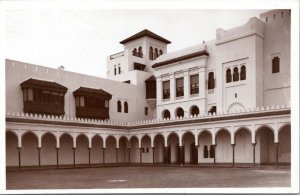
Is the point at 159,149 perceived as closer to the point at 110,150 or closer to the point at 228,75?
the point at 110,150

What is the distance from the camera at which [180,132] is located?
34281mm

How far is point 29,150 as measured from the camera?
31906 millimetres

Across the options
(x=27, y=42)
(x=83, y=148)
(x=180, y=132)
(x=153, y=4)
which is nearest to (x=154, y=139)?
(x=180, y=132)

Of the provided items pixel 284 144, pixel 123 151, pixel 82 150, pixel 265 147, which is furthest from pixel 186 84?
pixel 284 144

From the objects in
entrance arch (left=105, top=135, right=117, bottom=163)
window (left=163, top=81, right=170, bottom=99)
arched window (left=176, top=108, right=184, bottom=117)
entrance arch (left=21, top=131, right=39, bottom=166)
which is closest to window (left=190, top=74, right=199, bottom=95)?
arched window (left=176, top=108, right=184, bottom=117)

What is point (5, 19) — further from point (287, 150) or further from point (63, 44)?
point (287, 150)

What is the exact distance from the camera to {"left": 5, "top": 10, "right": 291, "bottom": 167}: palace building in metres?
30.1

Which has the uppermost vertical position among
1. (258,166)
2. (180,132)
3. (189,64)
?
(189,64)

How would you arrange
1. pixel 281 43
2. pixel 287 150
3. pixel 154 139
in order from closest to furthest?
pixel 287 150, pixel 281 43, pixel 154 139

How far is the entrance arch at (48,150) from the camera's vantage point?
1291 inches

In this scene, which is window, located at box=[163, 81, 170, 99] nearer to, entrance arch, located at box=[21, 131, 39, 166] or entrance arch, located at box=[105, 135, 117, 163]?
entrance arch, located at box=[105, 135, 117, 163]

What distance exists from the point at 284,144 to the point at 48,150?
19.8 meters

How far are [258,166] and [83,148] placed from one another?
16639mm

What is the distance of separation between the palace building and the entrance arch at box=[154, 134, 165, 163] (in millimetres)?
105
